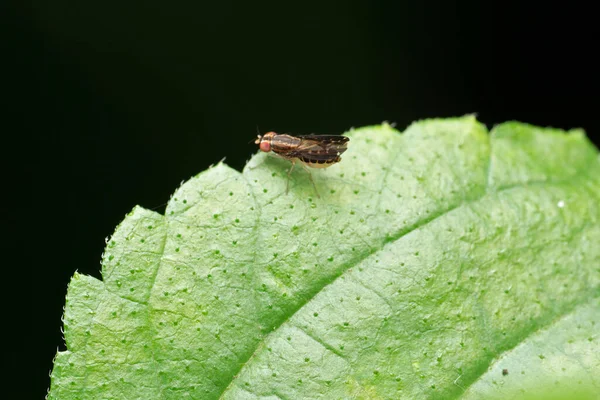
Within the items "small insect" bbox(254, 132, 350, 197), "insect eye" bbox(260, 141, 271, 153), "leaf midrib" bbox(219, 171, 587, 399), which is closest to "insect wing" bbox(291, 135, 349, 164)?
"small insect" bbox(254, 132, 350, 197)

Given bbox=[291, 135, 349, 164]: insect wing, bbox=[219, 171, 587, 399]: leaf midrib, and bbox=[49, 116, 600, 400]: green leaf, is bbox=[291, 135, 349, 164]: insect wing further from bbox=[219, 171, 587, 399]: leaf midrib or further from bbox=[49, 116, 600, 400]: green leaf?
bbox=[219, 171, 587, 399]: leaf midrib

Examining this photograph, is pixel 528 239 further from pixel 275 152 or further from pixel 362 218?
pixel 275 152

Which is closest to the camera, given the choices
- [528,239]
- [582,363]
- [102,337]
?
[102,337]

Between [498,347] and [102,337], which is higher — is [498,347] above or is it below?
above

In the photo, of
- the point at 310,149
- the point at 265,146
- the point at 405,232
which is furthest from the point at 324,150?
the point at 405,232

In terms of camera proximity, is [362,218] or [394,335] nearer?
[394,335]

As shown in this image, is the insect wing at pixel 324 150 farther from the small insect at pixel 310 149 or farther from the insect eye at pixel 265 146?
the insect eye at pixel 265 146

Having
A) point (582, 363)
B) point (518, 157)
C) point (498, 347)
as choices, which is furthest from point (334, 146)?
point (582, 363)
